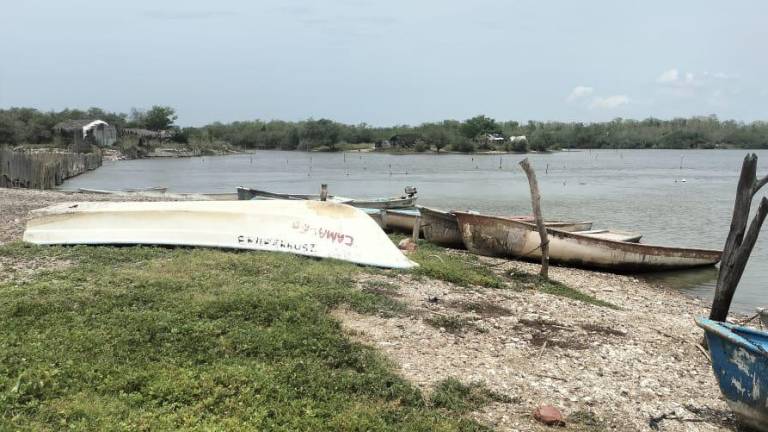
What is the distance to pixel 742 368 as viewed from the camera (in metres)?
5.43

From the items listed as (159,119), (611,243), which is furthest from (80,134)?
(611,243)

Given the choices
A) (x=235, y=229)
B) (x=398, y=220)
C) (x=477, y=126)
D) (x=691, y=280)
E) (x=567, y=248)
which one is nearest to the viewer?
(x=235, y=229)

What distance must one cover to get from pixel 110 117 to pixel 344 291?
10628cm

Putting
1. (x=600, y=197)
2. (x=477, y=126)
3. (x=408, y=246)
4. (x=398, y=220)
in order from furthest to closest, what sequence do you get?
1. (x=477, y=126)
2. (x=600, y=197)
3. (x=398, y=220)
4. (x=408, y=246)

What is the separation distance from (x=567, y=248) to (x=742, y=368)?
9.59 metres

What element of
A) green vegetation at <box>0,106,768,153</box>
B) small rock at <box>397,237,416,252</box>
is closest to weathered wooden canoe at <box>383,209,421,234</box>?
small rock at <box>397,237,416,252</box>

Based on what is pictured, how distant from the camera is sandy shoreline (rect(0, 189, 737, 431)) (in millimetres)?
5824

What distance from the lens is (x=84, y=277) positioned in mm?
8656

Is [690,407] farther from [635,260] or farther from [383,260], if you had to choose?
[635,260]

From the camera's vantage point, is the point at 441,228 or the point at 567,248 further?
the point at 441,228

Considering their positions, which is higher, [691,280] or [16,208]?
[16,208]

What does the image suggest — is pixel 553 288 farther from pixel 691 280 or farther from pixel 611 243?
pixel 691 280

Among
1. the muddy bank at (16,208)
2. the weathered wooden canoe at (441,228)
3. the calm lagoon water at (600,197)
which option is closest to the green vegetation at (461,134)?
the calm lagoon water at (600,197)

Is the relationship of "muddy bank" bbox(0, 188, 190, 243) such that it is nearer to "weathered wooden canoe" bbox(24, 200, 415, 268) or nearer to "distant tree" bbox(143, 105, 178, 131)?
"weathered wooden canoe" bbox(24, 200, 415, 268)
